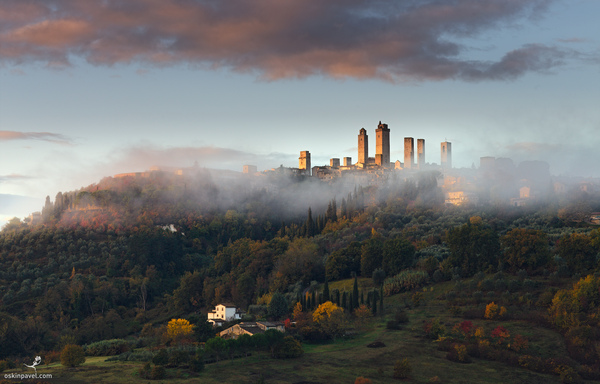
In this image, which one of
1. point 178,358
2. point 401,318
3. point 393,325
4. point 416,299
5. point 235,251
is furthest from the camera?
point 235,251

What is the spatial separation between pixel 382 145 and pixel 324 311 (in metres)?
116

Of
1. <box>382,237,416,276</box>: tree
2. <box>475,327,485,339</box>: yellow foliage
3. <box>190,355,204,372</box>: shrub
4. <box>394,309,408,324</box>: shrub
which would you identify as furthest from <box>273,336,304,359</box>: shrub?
<box>382,237,416,276</box>: tree

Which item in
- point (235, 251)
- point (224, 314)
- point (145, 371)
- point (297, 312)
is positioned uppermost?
point (235, 251)

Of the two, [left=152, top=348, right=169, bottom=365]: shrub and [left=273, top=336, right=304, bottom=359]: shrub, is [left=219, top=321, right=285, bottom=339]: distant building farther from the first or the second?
[left=152, top=348, right=169, bottom=365]: shrub

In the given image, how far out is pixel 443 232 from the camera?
113812 mm

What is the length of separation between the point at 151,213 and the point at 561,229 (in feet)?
348

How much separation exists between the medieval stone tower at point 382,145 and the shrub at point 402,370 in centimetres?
12908

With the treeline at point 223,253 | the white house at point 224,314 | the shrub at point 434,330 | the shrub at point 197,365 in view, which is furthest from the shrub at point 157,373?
the treeline at point 223,253

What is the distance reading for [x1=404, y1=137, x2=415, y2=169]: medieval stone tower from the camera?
177875 millimetres

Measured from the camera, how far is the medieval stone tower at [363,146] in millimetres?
186500

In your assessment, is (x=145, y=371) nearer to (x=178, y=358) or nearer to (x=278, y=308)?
(x=178, y=358)

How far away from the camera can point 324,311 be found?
235 ft

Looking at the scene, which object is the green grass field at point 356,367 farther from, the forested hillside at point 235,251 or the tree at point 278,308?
the tree at point 278,308

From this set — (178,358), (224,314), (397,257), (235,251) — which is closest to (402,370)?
(178,358)
